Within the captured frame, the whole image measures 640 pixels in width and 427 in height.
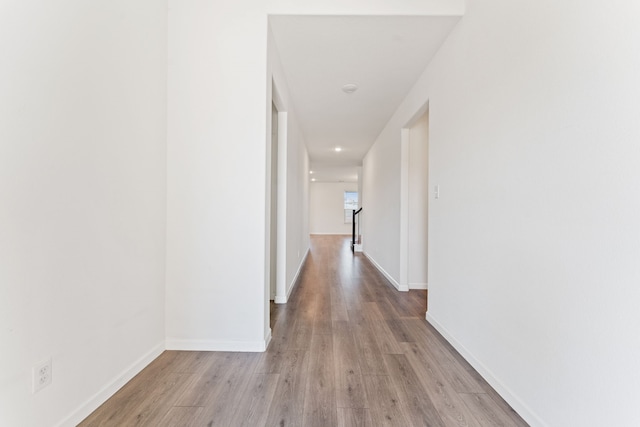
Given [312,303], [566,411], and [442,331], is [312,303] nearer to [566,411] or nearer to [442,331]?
[442,331]

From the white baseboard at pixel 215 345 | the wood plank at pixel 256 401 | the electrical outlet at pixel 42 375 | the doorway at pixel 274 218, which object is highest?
the doorway at pixel 274 218

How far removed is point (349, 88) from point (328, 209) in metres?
9.03

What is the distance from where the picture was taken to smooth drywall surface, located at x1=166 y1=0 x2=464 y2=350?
2.03 m

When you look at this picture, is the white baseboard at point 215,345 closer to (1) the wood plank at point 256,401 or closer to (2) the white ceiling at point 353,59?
(1) the wood plank at point 256,401

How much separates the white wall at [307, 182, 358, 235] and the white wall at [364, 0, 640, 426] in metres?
9.99

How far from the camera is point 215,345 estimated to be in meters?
2.04

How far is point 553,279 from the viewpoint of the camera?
4.02 feet

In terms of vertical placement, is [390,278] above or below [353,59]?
below

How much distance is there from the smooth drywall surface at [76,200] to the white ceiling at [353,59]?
106cm

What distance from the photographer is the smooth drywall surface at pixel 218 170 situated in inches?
80.0

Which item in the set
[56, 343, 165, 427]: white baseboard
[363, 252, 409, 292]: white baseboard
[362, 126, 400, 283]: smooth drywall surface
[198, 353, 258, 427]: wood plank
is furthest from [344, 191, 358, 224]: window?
[56, 343, 165, 427]: white baseboard

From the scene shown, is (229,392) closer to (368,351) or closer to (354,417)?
(354,417)

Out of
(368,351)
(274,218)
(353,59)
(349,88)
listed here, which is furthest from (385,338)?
(349,88)

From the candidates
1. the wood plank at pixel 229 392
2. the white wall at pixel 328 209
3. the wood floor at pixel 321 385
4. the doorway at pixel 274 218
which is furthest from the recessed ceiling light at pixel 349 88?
the white wall at pixel 328 209
